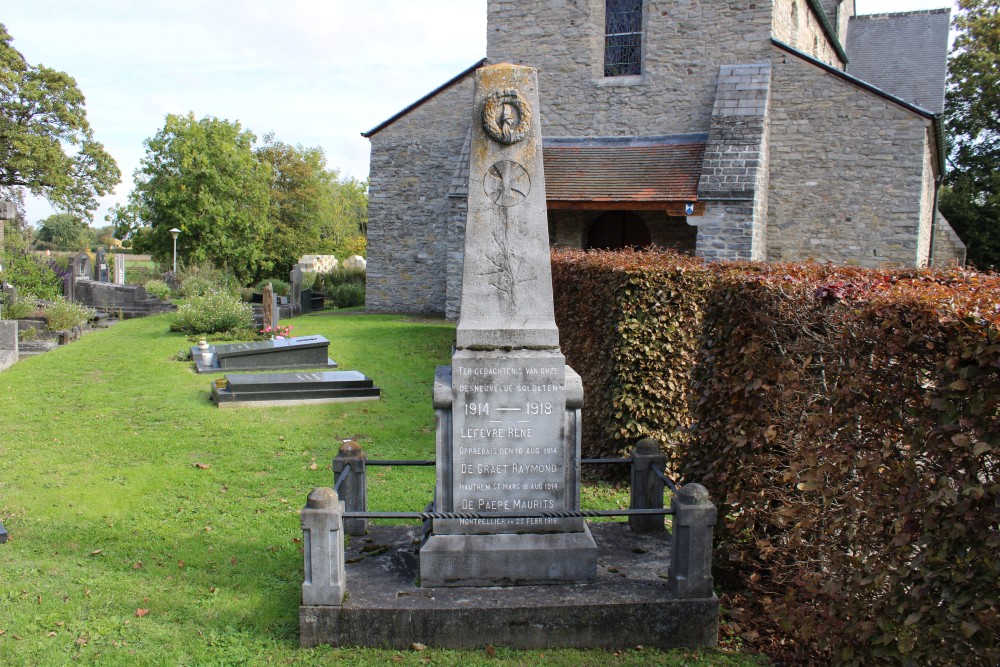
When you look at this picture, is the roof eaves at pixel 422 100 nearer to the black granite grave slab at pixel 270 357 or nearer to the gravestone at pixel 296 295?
the gravestone at pixel 296 295

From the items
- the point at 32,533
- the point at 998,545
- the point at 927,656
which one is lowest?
the point at 32,533

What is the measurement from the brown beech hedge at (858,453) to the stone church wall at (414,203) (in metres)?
16.9

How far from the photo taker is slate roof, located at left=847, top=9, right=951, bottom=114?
82.4 ft

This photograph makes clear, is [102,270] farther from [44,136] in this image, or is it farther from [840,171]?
[840,171]

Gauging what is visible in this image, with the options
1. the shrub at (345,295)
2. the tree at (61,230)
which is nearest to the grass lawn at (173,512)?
the shrub at (345,295)

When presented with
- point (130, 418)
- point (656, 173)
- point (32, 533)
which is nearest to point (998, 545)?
point (32, 533)

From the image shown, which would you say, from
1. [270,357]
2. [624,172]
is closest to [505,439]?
[270,357]

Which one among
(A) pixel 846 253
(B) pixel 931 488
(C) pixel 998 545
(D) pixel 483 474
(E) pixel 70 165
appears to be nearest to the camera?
(C) pixel 998 545

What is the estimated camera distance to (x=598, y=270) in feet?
26.9

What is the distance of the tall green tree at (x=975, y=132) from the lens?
28991 millimetres

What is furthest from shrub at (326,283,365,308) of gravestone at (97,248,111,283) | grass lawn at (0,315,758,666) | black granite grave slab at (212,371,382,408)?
black granite grave slab at (212,371,382,408)

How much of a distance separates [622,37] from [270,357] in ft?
41.0

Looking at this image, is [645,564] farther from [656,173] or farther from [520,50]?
[520,50]

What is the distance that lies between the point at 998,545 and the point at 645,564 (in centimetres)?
261
